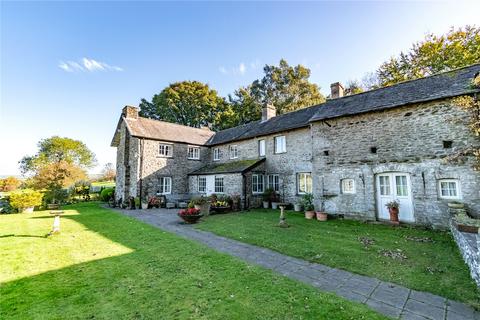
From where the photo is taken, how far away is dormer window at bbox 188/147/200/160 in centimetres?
2081

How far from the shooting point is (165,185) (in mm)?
18906

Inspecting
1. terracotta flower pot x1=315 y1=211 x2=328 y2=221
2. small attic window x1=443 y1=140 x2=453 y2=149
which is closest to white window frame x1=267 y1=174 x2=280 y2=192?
terracotta flower pot x1=315 y1=211 x2=328 y2=221

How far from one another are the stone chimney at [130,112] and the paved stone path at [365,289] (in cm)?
1693

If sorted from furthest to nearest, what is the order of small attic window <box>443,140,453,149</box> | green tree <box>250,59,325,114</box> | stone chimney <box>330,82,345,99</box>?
green tree <box>250,59,325,114</box> < stone chimney <box>330,82,345,99</box> < small attic window <box>443,140,453,149</box>

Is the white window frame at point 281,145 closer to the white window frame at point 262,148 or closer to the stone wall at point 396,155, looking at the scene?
the white window frame at point 262,148

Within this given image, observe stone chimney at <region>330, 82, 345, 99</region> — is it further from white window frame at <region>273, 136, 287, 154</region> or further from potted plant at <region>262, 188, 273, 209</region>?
potted plant at <region>262, 188, 273, 209</region>

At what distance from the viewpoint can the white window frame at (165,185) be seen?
1863 cm

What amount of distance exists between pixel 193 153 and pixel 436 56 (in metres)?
27.5

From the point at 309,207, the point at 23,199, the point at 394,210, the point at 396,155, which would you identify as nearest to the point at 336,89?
the point at 396,155

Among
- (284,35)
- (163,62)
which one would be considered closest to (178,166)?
(163,62)

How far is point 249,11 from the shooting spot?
11172mm

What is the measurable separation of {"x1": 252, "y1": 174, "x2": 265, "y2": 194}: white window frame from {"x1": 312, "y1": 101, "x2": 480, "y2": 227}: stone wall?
5.00 meters

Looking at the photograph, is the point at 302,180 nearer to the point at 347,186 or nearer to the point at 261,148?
the point at 347,186

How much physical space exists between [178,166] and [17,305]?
1621cm
